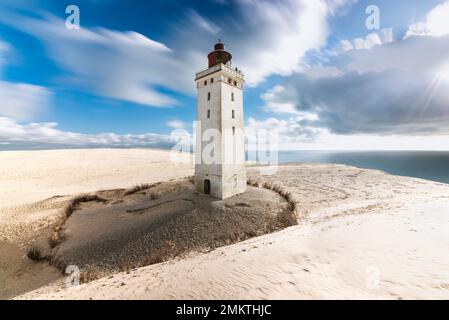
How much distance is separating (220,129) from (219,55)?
6072mm

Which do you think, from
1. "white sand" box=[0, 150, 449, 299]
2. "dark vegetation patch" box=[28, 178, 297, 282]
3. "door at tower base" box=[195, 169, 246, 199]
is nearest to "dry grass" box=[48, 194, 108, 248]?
"dark vegetation patch" box=[28, 178, 297, 282]

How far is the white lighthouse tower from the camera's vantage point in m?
15.1

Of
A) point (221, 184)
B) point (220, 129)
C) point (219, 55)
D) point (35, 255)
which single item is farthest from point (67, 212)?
point (219, 55)

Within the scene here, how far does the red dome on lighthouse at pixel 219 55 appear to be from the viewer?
52.7ft

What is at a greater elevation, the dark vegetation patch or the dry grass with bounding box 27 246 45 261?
the dark vegetation patch

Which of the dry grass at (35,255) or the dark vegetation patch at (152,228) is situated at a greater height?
the dark vegetation patch at (152,228)

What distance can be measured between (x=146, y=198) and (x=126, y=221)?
15.7ft

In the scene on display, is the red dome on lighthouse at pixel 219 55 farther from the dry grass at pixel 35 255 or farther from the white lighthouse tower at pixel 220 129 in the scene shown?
the dry grass at pixel 35 255

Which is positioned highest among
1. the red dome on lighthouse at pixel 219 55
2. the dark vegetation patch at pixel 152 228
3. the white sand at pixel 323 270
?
the red dome on lighthouse at pixel 219 55

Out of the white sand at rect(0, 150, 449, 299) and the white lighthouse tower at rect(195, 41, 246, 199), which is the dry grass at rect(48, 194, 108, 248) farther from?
the white lighthouse tower at rect(195, 41, 246, 199)

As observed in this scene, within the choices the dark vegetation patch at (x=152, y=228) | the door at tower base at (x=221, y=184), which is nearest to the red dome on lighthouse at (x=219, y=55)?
the door at tower base at (x=221, y=184)

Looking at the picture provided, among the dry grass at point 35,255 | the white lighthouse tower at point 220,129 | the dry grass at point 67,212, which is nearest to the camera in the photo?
the dry grass at point 35,255

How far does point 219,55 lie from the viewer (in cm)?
1606
